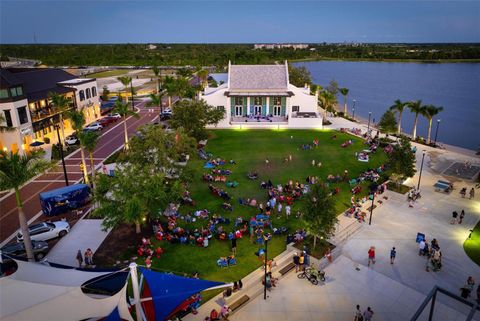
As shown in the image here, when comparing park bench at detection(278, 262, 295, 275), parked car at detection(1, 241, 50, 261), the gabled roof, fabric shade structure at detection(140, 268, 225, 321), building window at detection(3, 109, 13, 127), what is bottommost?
park bench at detection(278, 262, 295, 275)

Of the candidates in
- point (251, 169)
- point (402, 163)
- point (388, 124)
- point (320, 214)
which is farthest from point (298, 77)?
point (320, 214)

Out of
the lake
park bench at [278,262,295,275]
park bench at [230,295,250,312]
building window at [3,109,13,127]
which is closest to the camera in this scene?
park bench at [230,295,250,312]

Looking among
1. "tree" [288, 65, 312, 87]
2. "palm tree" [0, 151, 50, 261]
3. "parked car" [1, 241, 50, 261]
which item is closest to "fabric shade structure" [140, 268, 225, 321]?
"palm tree" [0, 151, 50, 261]

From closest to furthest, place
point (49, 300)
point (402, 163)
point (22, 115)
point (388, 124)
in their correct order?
point (49, 300) → point (402, 163) → point (22, 115) → point (388, 124)

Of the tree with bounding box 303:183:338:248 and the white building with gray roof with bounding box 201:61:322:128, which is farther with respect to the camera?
the white building with gray roof with bounding box 201:61:322:128

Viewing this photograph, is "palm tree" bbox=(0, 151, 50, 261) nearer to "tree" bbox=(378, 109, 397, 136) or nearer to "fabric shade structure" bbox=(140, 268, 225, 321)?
"fabric shade structure" bbox=(140, 268, 225, 321)

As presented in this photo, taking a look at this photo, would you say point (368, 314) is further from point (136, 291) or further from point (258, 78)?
point (258, 78)

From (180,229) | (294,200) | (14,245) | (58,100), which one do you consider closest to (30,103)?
(58,100)
